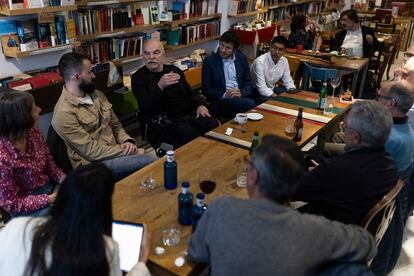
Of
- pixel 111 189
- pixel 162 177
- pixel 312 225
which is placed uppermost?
pixel 111 189

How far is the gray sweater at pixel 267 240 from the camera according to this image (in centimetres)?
116

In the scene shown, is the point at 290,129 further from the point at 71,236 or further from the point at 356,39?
the point at 356,39

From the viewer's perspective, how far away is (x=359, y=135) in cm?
183

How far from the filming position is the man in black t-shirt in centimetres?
322

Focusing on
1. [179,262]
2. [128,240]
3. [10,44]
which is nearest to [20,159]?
[128,240]

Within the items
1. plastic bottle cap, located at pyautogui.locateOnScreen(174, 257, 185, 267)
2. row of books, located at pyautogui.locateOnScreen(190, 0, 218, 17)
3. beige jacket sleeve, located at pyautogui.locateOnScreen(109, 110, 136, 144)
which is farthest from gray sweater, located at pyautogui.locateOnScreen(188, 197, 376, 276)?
row of books, located at pyautogui.locateOnScreen(190, 0, 218, 17)

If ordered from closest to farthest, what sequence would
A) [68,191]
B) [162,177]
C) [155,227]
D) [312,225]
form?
[68,191], [312,225], [155,227], [162,177]

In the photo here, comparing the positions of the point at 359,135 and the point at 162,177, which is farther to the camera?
the point at 162,177

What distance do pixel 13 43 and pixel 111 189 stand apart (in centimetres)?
259

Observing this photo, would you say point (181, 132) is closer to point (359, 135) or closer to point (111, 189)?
point (359, 135)

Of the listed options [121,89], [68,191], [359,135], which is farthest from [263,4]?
[68,191]

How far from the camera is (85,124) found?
105 inches

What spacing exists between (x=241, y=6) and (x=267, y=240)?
535cm

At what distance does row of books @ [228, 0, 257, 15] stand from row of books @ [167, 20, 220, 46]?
32 centimetres
